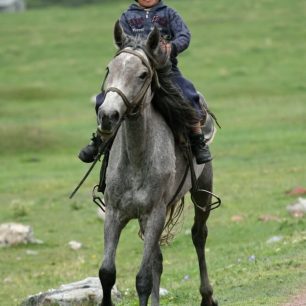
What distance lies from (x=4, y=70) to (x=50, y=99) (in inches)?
391

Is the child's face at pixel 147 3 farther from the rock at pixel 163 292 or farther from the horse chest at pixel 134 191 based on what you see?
the rock at pixel 163 292

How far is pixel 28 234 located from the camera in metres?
19.0

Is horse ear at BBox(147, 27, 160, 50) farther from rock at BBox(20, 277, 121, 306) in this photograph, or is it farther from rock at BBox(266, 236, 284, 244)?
rock at BBox(266, 236, 284, 244)

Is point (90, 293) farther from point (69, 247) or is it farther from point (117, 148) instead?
point (69, 247)

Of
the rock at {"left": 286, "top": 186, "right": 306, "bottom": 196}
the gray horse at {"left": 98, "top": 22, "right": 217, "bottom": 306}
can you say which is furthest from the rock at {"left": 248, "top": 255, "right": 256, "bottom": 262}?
the rock at {"left": 286, "top": 186, "right": 306, "bottom": 196}

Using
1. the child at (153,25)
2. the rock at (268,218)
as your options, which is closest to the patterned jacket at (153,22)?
the child at (153,25)

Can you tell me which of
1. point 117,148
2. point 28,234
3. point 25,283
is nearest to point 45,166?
point 28,234

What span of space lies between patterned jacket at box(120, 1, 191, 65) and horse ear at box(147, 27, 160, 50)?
80cm


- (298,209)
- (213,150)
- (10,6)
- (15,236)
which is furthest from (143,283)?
(10,6)

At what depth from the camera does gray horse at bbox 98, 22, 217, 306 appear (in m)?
9.26

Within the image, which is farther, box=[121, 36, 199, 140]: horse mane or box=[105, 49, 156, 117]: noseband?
box=[121, 36, 199, 140]: horse mane

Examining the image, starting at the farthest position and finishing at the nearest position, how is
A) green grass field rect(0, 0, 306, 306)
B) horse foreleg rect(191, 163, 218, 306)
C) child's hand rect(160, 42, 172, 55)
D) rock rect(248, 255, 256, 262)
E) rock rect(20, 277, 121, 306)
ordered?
1. green grass field rect(0, 0, 306, 306)
2. rock rect(248, 255, 256, 262)
3. horse foreleg rect(191, 163, 218, 306)
4. rock rect(20, 277, 121, 306)
5. child's hand rect(160, 42, 172, 55)

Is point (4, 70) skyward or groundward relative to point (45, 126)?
groundward

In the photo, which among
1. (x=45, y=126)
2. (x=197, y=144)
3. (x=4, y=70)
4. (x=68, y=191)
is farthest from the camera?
(x=4, y=70)
